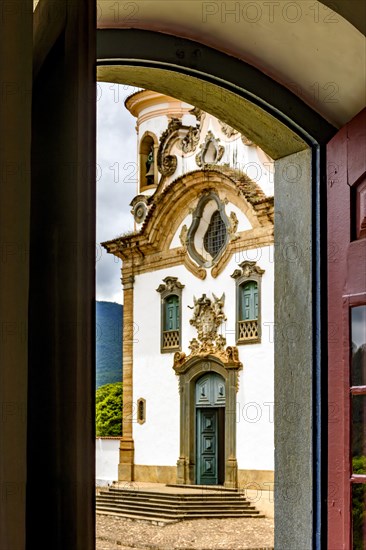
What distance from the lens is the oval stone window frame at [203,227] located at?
15.9 metres

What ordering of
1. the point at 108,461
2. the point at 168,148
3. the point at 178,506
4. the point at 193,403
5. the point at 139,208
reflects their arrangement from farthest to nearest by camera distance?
the point at 108,461 < the point at 139,208 < the point at 168,148 < the point at 193,403 < the point at 178,506

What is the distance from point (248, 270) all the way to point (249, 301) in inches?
18.3

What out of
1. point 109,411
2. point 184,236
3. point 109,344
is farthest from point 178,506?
point 109,344

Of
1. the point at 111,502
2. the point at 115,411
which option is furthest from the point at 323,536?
the point at 115,411

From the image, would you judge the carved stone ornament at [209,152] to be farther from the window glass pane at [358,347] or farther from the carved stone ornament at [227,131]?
the window glass pane at [358,347]

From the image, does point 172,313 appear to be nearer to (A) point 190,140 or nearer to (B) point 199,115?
(A) point 190,140

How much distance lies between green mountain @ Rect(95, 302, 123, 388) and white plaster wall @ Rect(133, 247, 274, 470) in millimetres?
4799

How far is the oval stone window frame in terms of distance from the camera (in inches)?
627

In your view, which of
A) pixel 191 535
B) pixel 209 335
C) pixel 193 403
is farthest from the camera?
pixel 193 403

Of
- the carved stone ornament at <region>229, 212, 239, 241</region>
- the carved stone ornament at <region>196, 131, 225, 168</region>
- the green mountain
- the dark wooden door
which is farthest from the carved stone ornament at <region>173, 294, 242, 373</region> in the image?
the dark wooden door

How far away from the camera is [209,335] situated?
1598cm

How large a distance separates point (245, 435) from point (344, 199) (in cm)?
1255

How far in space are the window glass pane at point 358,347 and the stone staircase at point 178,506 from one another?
39.1 feet

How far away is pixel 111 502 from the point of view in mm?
16125
